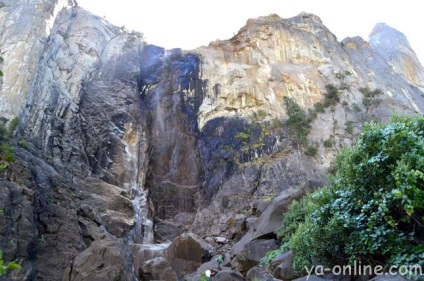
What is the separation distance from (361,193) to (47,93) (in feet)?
76.8

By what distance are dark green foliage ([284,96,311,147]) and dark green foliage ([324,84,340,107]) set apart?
9.18ft

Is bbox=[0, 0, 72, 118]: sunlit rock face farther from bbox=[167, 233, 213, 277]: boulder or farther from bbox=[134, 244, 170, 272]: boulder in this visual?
bbox=[167, 233, 213, 277]: boulder

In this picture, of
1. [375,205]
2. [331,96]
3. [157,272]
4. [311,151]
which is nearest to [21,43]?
[157,272]

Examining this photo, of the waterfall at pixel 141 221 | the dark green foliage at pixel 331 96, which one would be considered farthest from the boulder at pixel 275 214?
the dark green foliage at pixel 331 96

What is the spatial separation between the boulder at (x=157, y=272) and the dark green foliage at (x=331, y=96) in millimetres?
24102

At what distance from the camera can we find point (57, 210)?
60.6 ft

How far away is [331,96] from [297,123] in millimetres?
5429

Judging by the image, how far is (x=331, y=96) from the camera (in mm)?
34438

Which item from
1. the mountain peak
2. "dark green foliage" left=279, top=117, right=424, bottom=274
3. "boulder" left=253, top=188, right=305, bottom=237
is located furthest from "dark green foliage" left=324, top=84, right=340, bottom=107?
"dark green foliage" left=279, top=117, right=424, bottom=274

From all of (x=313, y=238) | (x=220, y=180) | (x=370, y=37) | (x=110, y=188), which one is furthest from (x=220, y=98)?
(x=370, y=37)

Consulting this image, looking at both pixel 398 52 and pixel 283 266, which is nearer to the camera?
pixel 283 266

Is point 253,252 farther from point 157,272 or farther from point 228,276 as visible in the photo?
point 157,272

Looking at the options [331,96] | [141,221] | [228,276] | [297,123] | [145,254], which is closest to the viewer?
[228,276]

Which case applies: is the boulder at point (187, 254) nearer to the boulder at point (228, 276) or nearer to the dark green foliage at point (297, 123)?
the boulder at point (228, 276)
